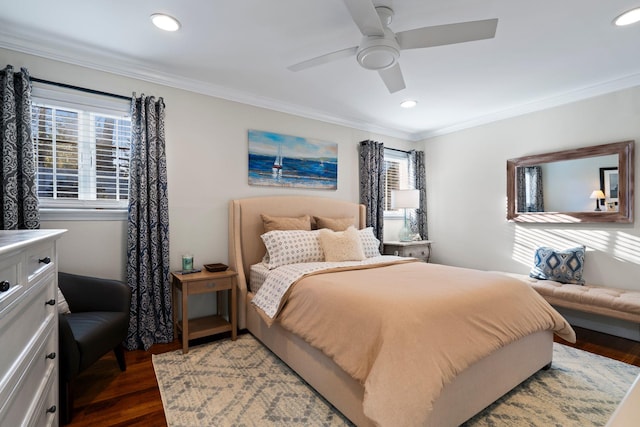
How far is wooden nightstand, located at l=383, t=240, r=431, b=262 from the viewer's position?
4.32m

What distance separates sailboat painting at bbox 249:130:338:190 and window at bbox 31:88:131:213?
1249 mm

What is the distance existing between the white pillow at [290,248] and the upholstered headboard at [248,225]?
23 centimetres

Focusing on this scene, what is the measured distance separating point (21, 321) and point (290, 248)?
6.59 feet

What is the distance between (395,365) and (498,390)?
974 millimetres

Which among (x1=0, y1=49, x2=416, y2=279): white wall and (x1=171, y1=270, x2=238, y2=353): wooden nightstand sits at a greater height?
(x1=0, y1=49, x2=416, y2=279): white wall

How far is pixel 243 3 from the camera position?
2.01 m

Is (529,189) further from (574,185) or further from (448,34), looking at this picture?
(448,34)

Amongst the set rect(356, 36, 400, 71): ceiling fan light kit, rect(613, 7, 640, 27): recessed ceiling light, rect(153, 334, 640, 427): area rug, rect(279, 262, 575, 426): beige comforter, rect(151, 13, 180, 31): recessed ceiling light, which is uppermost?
rect(151, 13, 180, 31): recessed ceiling light

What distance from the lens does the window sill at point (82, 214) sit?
2.50 m

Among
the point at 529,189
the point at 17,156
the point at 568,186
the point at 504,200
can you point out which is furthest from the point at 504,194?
the point at 17,156

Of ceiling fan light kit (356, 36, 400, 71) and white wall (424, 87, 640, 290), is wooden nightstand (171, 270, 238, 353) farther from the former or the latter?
white wall (424, 87, 640, 290)

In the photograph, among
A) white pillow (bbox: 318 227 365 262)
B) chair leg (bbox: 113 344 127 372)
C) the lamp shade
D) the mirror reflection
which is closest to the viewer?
chair leg (bbox: 113 344 127 372)

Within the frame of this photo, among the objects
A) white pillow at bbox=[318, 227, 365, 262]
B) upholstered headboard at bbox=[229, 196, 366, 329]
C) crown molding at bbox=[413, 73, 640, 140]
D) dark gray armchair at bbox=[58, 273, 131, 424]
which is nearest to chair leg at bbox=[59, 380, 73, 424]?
dark gray armchair at bbox=[58, 273, 131, 424]

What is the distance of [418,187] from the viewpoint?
4965 millimetres
